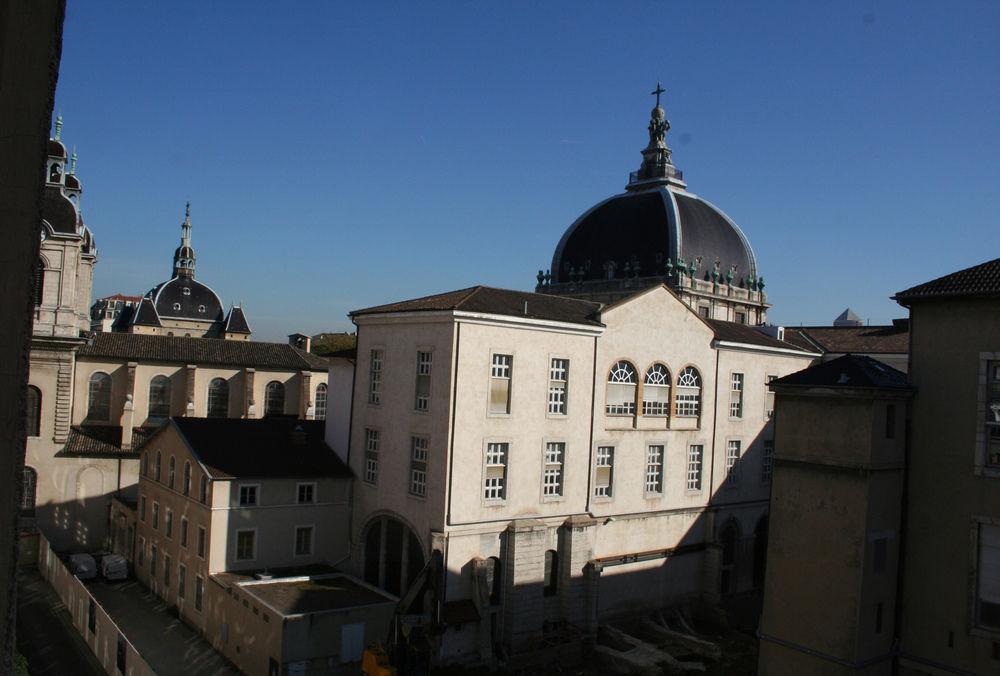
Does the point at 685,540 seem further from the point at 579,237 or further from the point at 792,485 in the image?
the point at 579,237

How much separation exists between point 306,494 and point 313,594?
5.08 m

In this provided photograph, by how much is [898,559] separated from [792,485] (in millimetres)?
3257

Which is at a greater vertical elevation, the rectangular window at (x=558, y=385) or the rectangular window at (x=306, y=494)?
the rectangular window at (x=558, y=385)

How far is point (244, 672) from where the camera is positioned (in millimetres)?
27219

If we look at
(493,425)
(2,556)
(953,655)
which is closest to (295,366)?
(493,425)

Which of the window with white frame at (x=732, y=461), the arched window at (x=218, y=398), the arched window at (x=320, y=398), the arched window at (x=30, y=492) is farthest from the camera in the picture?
→ the arched window at (x=320, y=398)

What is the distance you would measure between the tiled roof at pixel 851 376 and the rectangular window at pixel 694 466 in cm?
1487

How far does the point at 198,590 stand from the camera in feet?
102

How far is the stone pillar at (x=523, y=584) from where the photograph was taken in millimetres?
30266

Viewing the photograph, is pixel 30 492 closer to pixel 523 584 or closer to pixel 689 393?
pixel 523 584

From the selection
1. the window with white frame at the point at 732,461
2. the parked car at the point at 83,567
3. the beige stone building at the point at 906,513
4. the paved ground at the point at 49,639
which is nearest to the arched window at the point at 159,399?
the parked car at the point at 83,567

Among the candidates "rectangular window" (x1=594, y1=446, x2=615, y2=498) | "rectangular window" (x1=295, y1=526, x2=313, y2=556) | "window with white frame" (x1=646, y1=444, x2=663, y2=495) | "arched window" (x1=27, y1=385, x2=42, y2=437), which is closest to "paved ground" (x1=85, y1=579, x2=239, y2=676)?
"rectangular window" (x1=295, y1=526, x2=313, y2=556)

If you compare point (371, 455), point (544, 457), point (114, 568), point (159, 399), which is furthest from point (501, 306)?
point (159, 399)

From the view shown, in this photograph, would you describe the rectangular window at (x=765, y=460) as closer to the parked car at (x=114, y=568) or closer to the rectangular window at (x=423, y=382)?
the rectangular window at (x=423, y=382)
